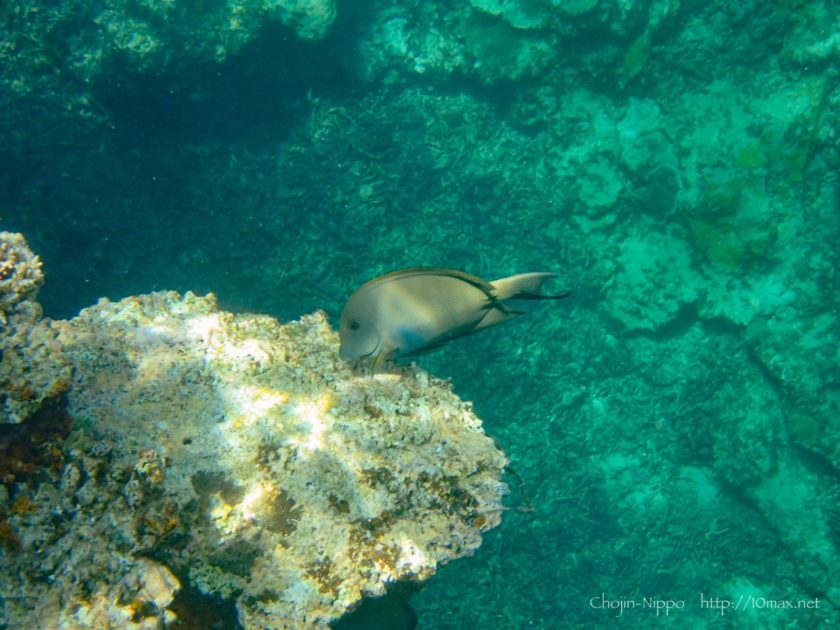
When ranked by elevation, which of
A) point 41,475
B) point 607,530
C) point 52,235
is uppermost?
point 41,475

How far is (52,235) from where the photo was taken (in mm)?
6418

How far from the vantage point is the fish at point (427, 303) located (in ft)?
7.62

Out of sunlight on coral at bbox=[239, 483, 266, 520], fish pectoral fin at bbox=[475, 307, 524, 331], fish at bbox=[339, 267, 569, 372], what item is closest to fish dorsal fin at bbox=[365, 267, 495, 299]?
fish at bbox=[339, 267, 569, 372]

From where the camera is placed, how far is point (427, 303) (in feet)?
7.70

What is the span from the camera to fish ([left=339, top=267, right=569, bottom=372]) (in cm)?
232

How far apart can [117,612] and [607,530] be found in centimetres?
783

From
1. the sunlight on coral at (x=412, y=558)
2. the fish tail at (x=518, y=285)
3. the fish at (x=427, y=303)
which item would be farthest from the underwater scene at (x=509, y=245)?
the fish tail at (x=518, y=285)

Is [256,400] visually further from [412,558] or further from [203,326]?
[412,558]

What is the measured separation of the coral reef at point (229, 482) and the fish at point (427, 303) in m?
0.65

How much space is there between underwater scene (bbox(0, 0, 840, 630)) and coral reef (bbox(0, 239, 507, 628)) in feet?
0.11

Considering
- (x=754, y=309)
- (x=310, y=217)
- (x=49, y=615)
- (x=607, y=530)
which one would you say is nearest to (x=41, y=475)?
(x=49, y=615)

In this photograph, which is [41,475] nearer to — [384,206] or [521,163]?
[384,206]

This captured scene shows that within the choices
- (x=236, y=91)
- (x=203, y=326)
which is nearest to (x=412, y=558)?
(x=203, y=326)

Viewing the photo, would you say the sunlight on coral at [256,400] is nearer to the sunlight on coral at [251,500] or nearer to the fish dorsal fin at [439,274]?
the sunlight on coral at [251,500]
